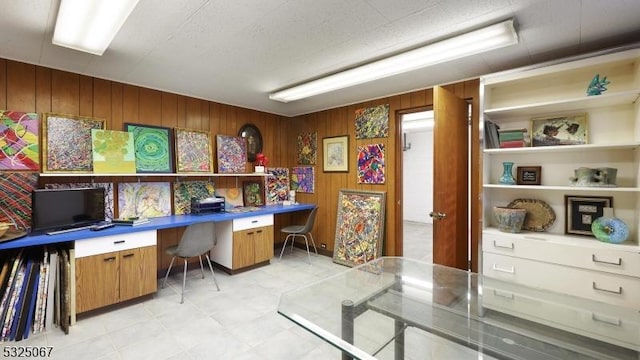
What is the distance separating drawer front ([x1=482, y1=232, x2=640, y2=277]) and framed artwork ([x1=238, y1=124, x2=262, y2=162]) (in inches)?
134

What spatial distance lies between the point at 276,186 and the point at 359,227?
1.67 metres

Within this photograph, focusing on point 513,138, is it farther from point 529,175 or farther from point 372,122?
point 372,122

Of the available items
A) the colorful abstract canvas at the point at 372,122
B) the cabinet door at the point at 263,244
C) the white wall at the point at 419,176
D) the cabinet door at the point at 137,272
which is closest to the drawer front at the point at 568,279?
the colorful abstract canvas at the point at 372,122

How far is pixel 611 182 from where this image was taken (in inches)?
89.7

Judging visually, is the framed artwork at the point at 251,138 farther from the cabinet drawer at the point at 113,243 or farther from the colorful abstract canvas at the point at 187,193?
the cabinet drawer at the point at 113,243

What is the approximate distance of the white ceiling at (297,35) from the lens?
5.75 feet

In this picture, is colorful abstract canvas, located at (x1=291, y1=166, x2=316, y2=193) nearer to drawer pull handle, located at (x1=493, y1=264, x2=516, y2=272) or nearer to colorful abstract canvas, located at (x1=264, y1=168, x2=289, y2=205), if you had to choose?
colorful abstract canvas, located at (x1=264, y1=168, x2=289, y2=205)

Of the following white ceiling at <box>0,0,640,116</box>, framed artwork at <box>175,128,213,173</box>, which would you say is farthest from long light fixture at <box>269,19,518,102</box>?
framed artwork at <box>175,128,213,173</box>

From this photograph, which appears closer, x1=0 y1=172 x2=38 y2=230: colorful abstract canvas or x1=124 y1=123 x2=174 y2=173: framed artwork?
x1=0 y1=172 x2=38 y2=230: colorful abstract canvas

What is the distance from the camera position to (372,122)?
12.8 feet

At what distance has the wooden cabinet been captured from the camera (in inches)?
97.6

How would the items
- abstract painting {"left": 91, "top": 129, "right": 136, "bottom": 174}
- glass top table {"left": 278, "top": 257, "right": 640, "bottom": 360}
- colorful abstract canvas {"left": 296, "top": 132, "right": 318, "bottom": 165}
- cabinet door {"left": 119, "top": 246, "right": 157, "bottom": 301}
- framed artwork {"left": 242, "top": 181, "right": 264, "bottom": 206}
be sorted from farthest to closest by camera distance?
colorful abstract canvas {"left": 296, "top": 132, "right": 318, "bottom": 165}, framed artwork {"left": 242, "top": 181, "right": 264, "bottom": 206}, abstract painting {"left": 91, "top": 129, "right": 136, "bottom": 174}, cabinet door {"left": 119, "top": 246, "right": 157, "bottom": 301}, glass top table {"left": 278, "top": 257, "right": 640, "bottom": 360}

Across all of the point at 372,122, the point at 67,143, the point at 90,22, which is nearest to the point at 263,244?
the point at 372,122

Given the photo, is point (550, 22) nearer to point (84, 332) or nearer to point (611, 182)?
point (611, 182)
